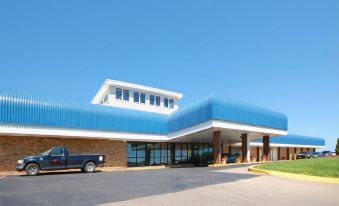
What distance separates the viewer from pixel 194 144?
41.5 metres

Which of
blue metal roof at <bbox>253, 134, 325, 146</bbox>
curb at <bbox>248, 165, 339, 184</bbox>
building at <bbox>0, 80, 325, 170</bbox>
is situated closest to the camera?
curb at <bbox>248, 165, 339, 184</bbox>

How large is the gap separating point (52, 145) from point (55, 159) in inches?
299

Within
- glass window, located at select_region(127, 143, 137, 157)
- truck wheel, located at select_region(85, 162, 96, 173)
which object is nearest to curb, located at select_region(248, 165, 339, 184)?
truck wheel, located at select_region(85, 162, 96, 173)

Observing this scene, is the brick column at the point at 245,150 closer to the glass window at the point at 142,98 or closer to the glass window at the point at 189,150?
the glass window at the point at 189,150

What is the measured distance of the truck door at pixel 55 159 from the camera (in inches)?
802

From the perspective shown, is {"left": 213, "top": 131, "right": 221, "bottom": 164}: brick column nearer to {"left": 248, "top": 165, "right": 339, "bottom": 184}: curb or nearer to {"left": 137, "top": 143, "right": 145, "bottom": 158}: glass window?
{"left": 137, "top": 143, "right": 145, "bottom": 158}: glass window

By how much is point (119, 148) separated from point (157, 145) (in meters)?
6.12

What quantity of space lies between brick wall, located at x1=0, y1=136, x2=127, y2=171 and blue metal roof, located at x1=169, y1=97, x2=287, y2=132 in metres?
7.05

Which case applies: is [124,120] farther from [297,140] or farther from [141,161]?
[297,140]

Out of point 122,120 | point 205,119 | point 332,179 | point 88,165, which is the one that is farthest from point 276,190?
point 122,120

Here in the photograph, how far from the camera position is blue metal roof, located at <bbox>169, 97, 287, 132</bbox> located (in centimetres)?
2831

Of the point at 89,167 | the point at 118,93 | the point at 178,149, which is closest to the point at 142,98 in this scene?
the point at 118,93

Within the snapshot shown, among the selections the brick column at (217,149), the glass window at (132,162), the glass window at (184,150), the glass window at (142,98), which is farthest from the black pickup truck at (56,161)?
the glass window at (184,150)

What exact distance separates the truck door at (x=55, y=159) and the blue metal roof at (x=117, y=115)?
665cm
